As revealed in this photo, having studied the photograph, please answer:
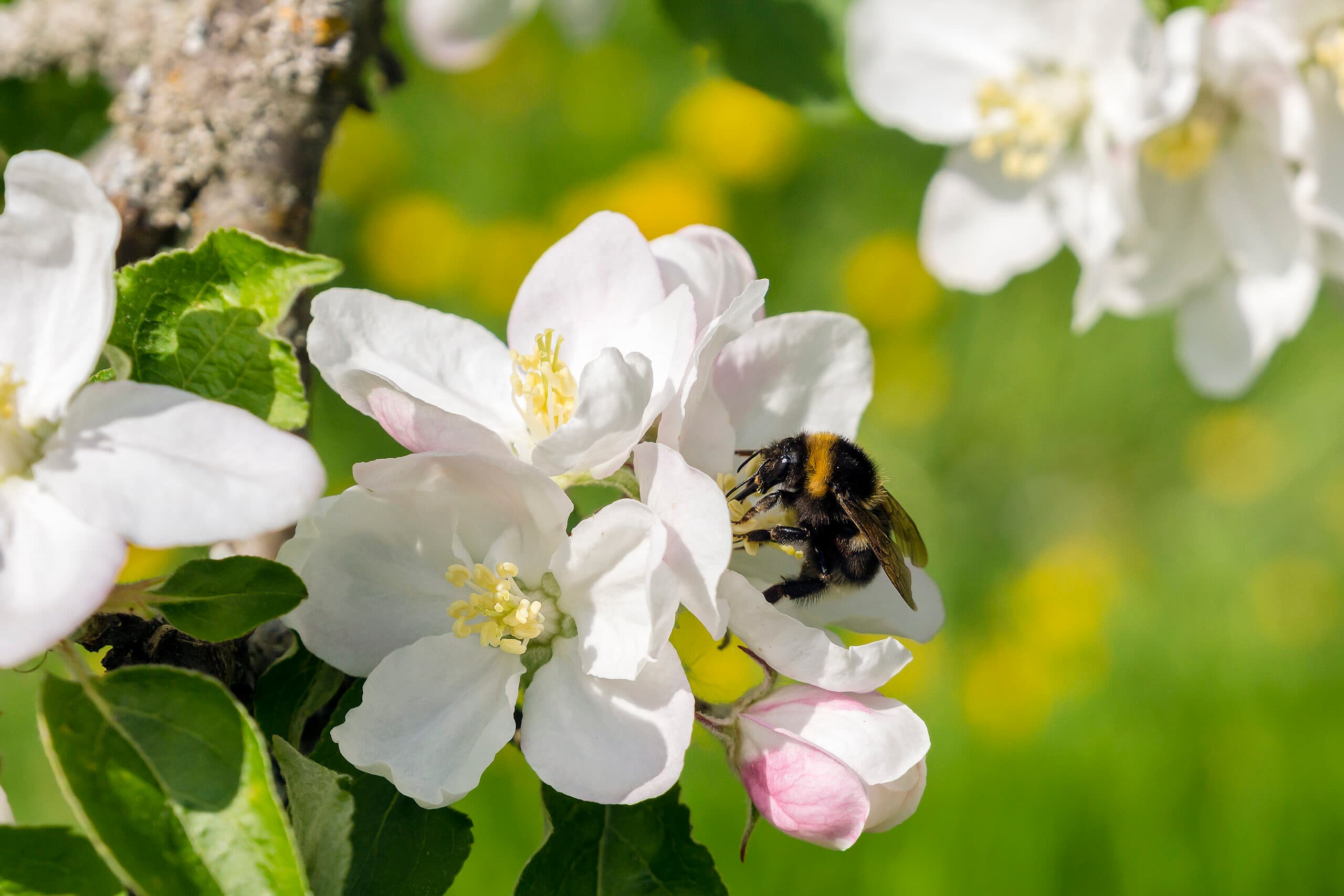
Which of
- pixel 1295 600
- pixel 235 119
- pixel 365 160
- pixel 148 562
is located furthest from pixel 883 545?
pixel 365 160

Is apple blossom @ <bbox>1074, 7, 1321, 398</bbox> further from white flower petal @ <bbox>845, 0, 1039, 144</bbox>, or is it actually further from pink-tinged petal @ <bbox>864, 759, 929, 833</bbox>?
pink-tinged petal @ <bbox>864, 759, 929, 833</bbox>

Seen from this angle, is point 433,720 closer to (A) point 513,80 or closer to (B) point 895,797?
(B) point 895,797

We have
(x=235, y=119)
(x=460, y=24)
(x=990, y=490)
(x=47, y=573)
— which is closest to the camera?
(x=47, y=573)

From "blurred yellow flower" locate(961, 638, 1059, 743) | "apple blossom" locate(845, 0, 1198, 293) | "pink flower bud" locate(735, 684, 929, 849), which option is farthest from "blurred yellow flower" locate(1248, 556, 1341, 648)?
"pink flower bud" locate(735, 684, 929, 849)

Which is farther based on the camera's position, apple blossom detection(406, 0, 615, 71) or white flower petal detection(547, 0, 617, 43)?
white flower petal detection(547, 0, 617, 43)

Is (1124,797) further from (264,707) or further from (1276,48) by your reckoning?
(264,707)

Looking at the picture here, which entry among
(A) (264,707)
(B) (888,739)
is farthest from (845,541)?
(A) (264,707)

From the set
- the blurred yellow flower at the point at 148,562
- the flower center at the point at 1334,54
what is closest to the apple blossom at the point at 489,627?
the flower center at the point at 1334,54
